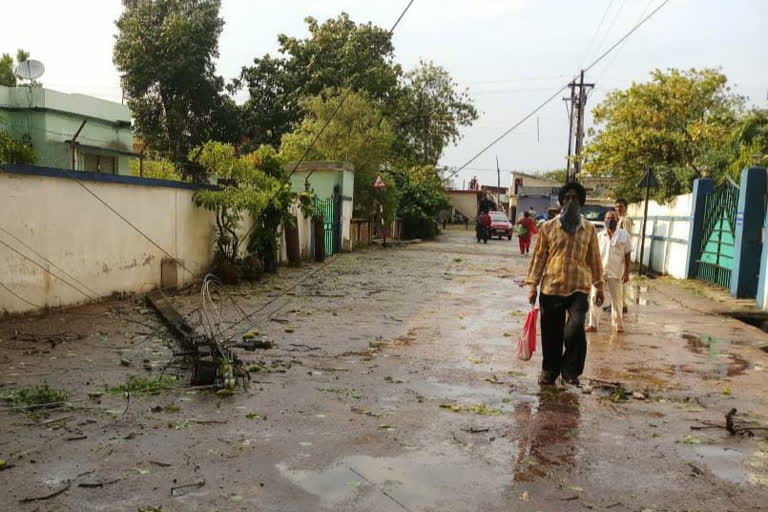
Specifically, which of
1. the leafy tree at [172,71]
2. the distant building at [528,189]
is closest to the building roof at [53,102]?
the leafy tree at [172,71]

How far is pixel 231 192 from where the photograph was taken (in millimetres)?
12664

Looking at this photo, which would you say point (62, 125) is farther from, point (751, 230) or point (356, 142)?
point (751, 230)

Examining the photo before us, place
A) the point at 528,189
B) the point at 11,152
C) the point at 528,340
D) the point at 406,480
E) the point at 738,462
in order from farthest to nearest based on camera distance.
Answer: the point at 528,189, the point at 11,152, the point at 528,340, the point at 738,462, the point at 406,480

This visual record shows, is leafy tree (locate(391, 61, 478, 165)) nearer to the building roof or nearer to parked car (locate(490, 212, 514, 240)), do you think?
parked car (locate(490, 212, 514, 240))

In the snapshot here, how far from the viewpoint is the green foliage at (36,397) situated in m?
5.00

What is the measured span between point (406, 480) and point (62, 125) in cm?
2100

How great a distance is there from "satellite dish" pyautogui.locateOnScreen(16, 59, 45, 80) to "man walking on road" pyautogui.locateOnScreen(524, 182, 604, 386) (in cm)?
1890

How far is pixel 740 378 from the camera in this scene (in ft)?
22.6

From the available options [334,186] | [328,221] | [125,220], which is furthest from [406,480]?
[334,186]

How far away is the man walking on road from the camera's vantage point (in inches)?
237

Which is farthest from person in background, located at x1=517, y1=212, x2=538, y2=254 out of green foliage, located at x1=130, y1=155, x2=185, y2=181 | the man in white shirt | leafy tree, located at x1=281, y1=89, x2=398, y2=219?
the man in white shirt

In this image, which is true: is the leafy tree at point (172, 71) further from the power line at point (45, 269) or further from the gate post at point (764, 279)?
the gate post at point (764, 279)

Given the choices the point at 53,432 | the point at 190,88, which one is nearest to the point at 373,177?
the point at 190,88

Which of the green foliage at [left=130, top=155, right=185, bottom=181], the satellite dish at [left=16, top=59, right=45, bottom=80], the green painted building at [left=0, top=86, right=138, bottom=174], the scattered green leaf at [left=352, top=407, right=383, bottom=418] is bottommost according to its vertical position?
the scattered green leaf at [left=352, top=407, right=383, bottom=418]
